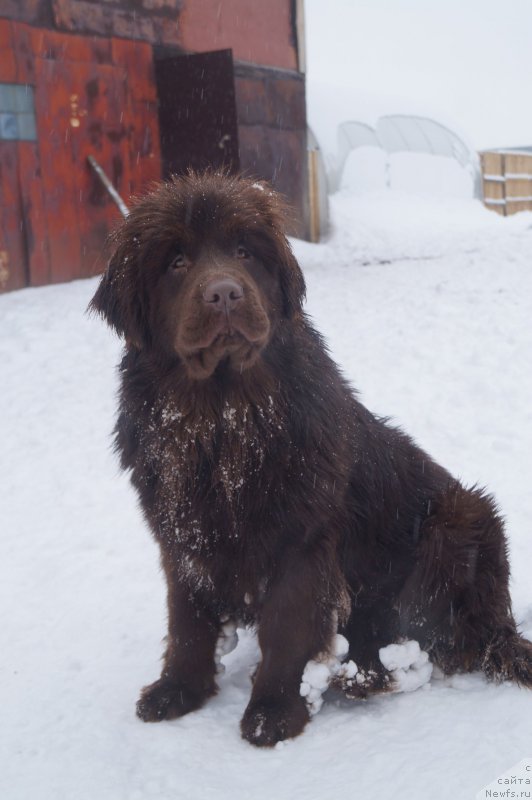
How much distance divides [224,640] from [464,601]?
0.89 m

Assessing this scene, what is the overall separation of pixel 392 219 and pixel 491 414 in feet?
34.3

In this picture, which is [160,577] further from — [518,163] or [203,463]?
[518,163]

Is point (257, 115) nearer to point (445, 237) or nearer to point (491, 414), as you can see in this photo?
point (445, 237)

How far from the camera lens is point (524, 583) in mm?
3305

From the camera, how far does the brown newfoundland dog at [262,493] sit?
2.56 m

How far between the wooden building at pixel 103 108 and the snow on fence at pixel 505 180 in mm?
10837

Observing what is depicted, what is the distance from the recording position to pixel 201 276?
8.29 feet

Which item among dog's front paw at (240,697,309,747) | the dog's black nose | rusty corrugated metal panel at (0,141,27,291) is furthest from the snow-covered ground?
the dog's black nose

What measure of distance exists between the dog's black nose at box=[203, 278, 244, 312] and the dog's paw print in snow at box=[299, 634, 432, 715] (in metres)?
1.21

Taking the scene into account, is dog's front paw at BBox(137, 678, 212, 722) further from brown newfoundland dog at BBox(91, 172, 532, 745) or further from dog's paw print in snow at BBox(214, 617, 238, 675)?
dog's paw print in snow at BBox(214, 617, 238, 675)

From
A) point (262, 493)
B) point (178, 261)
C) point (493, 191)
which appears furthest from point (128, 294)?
point (493, 191)

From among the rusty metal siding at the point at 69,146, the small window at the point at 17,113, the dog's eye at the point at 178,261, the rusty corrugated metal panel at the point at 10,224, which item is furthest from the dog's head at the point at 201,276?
the small window at the point at 17,113

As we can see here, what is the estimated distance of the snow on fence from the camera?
20.4 metres

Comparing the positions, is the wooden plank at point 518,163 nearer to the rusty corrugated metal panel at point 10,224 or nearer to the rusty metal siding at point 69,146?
the rusty metal siding at point 69,146
